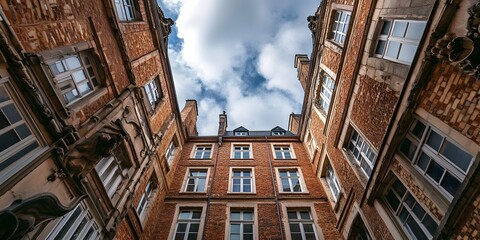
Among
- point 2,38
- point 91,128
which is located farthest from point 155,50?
point 2,38

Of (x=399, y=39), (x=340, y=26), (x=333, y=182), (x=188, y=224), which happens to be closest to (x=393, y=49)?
(x=399, y=39)

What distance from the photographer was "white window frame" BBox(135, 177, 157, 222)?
33.0 ft

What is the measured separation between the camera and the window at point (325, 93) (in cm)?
1212

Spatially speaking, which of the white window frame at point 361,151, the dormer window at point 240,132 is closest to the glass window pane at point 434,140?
the white window frame at point 361,151

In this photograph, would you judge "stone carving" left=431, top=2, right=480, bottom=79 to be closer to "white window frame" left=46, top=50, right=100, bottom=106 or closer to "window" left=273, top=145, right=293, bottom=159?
"white window frame" left=46, top=50, right=100, bottom=106

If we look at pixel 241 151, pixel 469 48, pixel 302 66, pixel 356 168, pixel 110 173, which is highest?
pixel 469 48

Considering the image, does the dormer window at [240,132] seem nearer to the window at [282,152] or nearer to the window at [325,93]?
the window at [282,152]

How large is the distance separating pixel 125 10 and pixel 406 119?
11.3 metres

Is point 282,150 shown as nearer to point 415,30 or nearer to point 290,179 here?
point 290,179

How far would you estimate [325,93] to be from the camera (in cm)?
1294

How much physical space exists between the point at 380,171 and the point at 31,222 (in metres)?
8.33

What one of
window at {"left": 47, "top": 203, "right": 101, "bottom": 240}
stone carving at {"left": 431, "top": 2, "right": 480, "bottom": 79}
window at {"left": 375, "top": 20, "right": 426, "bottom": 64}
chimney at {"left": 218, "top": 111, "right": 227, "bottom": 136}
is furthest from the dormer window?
stone carving at {"left": 431, "top": 2, "right": 480, "bottom": 79}

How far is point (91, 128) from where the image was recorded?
267 inches

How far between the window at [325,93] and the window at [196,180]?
26.0 ft
